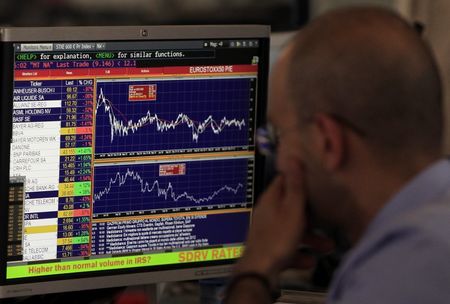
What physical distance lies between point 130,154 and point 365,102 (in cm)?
69

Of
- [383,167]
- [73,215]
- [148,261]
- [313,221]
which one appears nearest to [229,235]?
[148,261]

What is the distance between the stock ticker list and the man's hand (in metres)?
0.35

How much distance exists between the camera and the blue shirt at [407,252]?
1.29 meters

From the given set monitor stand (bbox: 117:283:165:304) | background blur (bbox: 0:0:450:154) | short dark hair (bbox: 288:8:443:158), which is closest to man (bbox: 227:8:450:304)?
short dark hair (bbox: 288:8:443:158)

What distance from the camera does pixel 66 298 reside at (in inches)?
84.6

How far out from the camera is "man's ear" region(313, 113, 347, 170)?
4.72 feet

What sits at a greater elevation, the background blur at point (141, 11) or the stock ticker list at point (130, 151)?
the background blur at point (141, 11)

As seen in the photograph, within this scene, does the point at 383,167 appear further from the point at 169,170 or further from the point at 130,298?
the point at 130,298

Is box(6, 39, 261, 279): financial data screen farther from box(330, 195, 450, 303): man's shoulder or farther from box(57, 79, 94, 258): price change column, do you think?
box(330, 195, 450, 303): man's shoulder

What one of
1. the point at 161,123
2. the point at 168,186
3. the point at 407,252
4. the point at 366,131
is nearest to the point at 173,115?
the point at 161,123

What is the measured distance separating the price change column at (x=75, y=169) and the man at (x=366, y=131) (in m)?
0.53

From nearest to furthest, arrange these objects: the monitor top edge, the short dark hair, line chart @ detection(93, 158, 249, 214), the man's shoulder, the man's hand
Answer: the man's shoulder
the short dark hair
the man's hand
the monitor top edge
line chart @ detection(93, 158, 249, 214)

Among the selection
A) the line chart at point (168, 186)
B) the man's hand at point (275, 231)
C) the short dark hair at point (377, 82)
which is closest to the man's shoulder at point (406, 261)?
the short dark hair at point (377, 82)

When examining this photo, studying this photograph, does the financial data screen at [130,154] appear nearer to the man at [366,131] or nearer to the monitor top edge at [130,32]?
the monitor top edge at [130,32]
